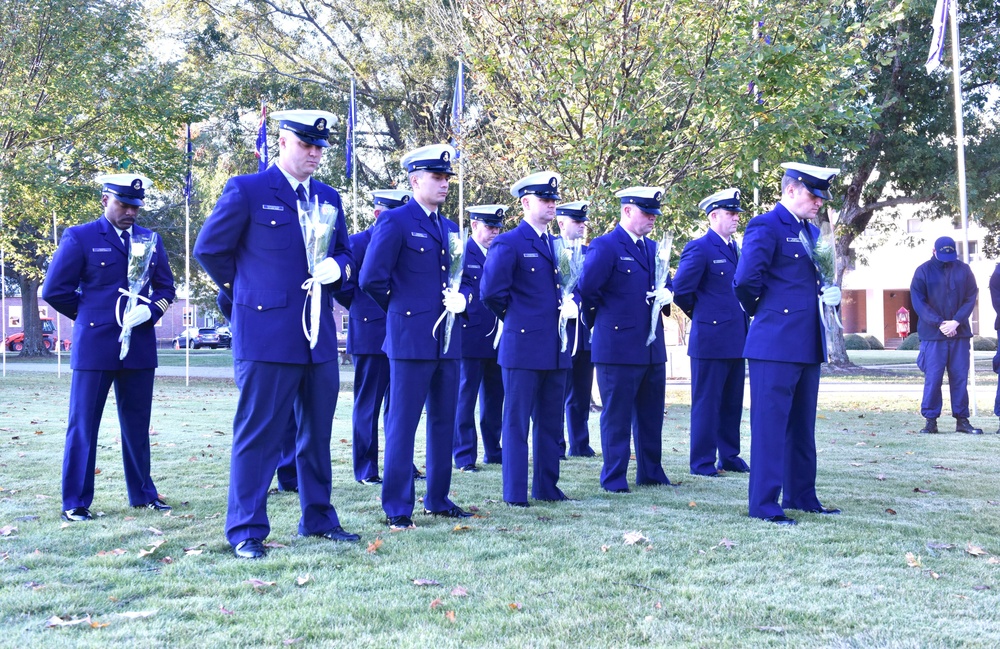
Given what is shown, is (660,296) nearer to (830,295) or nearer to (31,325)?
(830,295)

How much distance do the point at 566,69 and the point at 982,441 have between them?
6398 millimetres

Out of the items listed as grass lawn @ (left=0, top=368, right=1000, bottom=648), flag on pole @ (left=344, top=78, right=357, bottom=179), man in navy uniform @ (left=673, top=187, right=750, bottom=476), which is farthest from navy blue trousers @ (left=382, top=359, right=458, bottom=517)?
flag on pole @ (left=344, top=78, right=357, bottom=179)

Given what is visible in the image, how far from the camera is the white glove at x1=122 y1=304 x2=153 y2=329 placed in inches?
252

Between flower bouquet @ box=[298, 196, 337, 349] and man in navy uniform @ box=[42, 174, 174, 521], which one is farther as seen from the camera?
man in navy uniform @ box=[42, 174, 174, 521]

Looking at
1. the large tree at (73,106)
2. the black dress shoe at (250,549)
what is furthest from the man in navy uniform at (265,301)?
the large tree at (73,106)

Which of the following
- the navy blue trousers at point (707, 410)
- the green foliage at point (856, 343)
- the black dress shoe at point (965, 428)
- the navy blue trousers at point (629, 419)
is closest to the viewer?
the navy blue trousers at point (629, 419)

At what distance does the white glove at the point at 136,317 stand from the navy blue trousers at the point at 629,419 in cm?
326

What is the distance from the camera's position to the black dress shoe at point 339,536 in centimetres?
559

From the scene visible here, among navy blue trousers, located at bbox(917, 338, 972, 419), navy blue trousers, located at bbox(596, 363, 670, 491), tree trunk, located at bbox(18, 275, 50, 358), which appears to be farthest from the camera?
tree trunk, located at bbox(18, 275, 50, 358)

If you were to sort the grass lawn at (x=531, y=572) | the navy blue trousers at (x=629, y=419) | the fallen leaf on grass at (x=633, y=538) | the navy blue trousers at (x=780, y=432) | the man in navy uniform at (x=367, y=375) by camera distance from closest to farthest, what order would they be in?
1. the grass lawn at (x=531, y=572)
2. the fallen leaf on grass at (x=633, y=538)
3. the navy blue trousers at (x=780, y=432)
4. the navy blue trousers at (x=629, y=419)
5. the man in navy uniform at (x=367, y=375)

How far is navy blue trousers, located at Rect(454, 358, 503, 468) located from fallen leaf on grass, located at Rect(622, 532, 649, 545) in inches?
128

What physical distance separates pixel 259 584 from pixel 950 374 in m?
9.49

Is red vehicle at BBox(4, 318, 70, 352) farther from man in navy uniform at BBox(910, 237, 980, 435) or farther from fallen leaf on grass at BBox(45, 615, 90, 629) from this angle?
fallen leaf on grass at BBox(45, 615, 90, 629)

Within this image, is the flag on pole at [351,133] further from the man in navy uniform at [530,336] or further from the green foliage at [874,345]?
the green foliage at [874,345]
